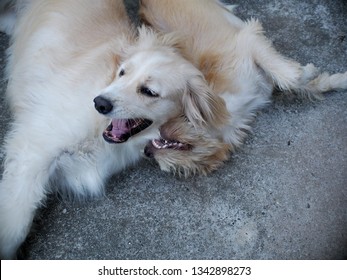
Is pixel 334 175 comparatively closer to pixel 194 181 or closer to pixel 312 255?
pixel 312 255

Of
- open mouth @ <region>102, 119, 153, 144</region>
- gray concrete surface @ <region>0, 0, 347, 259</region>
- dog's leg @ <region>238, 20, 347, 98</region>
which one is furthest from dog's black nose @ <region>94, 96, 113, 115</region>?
dog's leg @ <region>238, 20, 347, 98</region>

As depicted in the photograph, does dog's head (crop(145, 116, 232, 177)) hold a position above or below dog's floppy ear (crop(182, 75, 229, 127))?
below

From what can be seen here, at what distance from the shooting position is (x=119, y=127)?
270cm

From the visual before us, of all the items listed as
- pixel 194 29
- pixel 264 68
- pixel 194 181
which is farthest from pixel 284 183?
pixel 194 29

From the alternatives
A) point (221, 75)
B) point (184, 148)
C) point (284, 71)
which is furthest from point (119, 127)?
point (284, 71)

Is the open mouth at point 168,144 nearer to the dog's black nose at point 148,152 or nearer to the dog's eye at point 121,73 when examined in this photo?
the dog's black nose at point 148,152

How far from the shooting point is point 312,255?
8.78 ft

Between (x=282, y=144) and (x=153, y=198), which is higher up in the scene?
(x=282, y=144)

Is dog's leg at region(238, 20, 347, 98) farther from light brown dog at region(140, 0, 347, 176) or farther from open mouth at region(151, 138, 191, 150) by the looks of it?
open mouth at region(151, 138, 191, 150)

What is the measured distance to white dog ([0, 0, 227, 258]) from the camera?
102 inches

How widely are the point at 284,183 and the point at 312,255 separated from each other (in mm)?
447

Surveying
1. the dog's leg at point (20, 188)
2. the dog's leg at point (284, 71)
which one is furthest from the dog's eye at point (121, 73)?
the dog's leg at point (284, 71)

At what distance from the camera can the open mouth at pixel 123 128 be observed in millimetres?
2672

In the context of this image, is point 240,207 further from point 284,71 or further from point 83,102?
point 83,102
